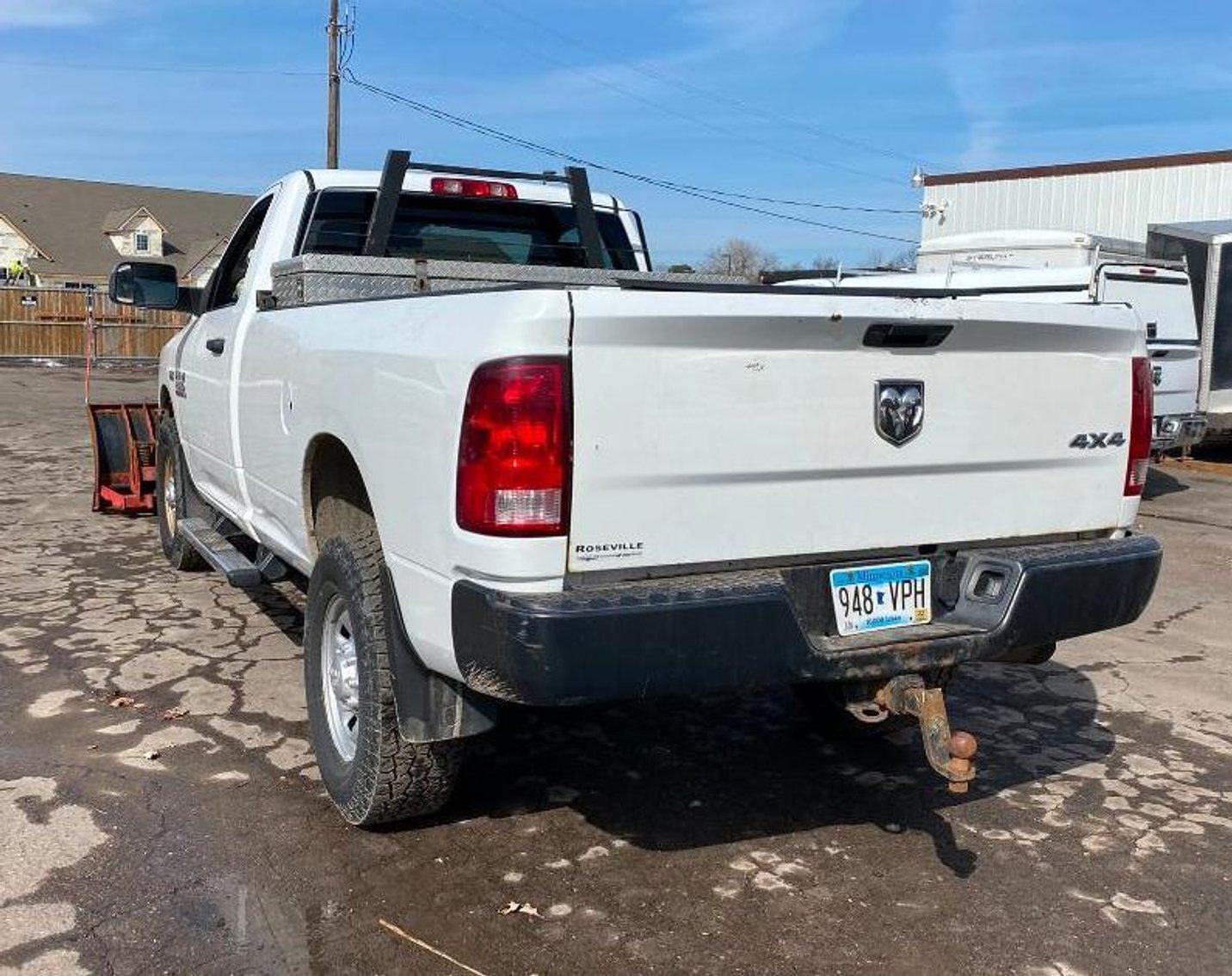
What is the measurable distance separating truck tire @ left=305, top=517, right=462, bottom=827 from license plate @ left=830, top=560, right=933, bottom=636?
121cm

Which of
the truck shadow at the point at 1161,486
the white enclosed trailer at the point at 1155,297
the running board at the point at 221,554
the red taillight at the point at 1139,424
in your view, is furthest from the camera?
the truck shadow at the point at 1161,486

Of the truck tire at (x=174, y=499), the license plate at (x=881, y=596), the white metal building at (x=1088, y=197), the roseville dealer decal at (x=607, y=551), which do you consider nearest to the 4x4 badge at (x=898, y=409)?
the license plate at (x=881, y=596)

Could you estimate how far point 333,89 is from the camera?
2666cm

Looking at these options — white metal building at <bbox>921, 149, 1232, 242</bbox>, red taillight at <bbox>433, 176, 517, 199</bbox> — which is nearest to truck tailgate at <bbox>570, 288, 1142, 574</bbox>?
red taillight at <bbox>433, 176, 517, 199</bbox>

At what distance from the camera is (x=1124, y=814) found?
4035mm

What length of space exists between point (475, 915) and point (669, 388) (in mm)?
1540

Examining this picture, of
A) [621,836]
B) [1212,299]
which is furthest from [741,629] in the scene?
[1212,299]

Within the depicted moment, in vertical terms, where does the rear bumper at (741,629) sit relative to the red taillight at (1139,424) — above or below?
below

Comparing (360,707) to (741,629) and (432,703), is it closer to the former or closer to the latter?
(432,703)

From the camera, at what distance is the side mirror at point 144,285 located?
593 cm

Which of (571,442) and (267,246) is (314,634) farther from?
(267,246)

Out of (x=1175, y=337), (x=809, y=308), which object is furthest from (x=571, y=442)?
(x=1175, y=337)

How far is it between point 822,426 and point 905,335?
35 centimetres

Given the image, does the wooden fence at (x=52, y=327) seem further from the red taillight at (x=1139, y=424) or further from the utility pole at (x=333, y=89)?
the red taillight at (x=1139, y=424)
